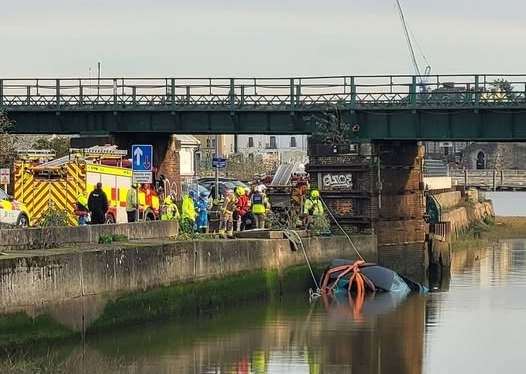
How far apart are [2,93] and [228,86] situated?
43.0ft

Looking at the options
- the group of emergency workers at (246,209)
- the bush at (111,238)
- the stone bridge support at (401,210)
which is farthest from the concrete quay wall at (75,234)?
the stone bridge support at (401,210)

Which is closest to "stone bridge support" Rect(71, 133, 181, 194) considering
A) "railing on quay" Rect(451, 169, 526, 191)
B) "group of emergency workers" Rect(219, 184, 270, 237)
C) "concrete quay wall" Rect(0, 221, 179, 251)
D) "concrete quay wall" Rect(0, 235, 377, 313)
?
"group of emergency workers" Rect(219, 184, 270, 237)

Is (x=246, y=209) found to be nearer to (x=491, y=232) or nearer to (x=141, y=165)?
(x=141, y=165)

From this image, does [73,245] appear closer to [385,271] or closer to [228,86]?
[385,271]

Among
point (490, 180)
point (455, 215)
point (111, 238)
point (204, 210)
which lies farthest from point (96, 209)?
point (490, 180)

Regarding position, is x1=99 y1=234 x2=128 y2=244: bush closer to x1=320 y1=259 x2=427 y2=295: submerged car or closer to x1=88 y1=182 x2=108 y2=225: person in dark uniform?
x1=88 y1=182 x2=108 y2=225: person in dark uniform

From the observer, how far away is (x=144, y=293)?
40156 millimetres

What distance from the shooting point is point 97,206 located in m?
48.6

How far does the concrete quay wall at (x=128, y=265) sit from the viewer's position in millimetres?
33062

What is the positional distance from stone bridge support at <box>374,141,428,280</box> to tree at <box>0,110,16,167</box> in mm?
15794

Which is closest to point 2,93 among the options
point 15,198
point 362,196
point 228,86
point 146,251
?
point 228,86

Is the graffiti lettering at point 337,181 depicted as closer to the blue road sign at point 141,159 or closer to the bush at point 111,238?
the blue road sign at point 141,159

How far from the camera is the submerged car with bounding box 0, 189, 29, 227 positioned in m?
47.2

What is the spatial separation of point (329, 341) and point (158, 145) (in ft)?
137
